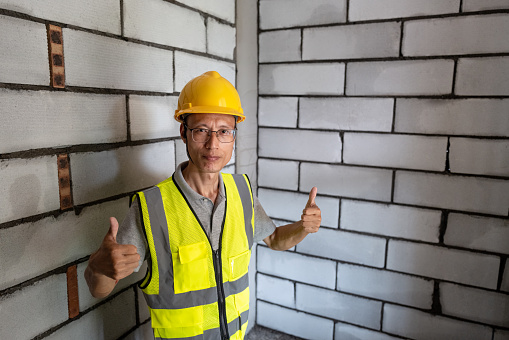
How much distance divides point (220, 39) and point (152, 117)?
27.9 inches

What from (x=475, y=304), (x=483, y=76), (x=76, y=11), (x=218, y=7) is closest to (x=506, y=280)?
(x=475, y=304)

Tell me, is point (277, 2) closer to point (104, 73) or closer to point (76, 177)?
point (104, 73)

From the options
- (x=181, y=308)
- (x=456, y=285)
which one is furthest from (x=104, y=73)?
(x=456, y=285)

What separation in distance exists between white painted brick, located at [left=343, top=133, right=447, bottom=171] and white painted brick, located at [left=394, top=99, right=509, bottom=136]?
→ 0.06 meters

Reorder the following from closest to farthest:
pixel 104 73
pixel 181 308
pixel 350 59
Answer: pixel 181 308 → pixel 104 73 → pixel 350 59

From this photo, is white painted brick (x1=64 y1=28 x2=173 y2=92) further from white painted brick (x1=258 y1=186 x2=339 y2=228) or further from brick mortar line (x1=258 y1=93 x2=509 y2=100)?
white painted brick (x1=258 y1=186 x2=339 y2=228)

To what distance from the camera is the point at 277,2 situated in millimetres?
2064

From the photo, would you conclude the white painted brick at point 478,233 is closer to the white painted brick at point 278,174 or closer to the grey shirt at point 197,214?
the white painted brick at point 278,174

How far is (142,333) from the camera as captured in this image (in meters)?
1.60

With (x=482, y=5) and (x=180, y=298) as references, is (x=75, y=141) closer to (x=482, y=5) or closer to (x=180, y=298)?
(x=180, y=298)

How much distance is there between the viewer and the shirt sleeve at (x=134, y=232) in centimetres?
113

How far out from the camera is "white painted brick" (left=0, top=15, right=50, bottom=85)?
1.01 m

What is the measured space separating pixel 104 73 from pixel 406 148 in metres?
1.50

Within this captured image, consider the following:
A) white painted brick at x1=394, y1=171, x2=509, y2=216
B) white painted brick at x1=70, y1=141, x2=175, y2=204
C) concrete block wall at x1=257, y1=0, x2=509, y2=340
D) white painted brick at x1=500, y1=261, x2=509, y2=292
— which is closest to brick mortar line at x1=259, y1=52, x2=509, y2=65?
concrete block wall at x1=257, y1=0, x2=509, y2=340
